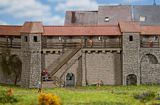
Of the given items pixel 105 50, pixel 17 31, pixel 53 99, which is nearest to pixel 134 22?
pixel 105 50

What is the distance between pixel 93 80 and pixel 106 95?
39.6 feet

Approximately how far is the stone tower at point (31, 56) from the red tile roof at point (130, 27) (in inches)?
416

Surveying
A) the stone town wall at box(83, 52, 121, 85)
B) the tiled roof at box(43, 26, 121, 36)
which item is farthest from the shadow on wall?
the stone town wall at box(83, 52, 121, 85)

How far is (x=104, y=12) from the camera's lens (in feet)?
248

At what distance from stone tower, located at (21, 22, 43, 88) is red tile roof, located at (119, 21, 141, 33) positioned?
1057 centimetres

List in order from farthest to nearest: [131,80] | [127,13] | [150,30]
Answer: [127,13] < [150,30] < [131,80]

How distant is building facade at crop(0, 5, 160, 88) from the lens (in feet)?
212

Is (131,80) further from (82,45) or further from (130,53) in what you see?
(82,45)

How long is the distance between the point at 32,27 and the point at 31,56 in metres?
3.80

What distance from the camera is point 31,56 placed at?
2511 inches

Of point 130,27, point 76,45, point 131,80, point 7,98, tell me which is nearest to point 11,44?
point 76,45

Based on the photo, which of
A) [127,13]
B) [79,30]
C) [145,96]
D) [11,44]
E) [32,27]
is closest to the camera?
[145,96]

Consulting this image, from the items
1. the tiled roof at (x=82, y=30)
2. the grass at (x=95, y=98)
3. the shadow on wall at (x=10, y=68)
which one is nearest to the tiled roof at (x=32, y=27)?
the tiled roof at (x=82, y=30)

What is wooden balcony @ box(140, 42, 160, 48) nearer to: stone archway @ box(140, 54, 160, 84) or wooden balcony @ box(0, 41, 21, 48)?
stone archway @ box(140, 54, 160, 84)
